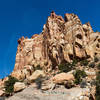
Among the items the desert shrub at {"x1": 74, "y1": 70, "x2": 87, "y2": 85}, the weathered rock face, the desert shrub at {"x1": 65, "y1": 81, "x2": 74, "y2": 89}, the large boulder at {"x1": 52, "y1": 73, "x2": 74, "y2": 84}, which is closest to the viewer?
the desert shrub at {"x1": 65, "y1": 81, "x2": 74, "y2": 89}

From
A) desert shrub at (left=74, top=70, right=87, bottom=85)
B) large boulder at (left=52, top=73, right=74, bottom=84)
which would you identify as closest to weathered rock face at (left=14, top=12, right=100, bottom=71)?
desert shrub at (left=74, top=70, right=87, bottom=85)

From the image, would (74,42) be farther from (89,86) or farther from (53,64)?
(89,86)

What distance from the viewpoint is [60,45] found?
37812mm

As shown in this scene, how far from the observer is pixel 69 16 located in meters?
47.6

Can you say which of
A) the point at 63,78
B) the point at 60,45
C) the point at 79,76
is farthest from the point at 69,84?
the point at 60,45

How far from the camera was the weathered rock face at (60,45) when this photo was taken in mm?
34312

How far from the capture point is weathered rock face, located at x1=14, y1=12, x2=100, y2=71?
113ft

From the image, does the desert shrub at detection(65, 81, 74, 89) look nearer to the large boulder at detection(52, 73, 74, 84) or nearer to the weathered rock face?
the large boulder at detection(52, 73, 74, 84)

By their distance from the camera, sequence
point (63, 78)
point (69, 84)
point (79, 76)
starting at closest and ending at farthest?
point (69, 84) → point (79, 76) → point (63, 78)

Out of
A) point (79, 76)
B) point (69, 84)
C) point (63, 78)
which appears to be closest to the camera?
point (69, 84)

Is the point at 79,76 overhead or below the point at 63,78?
overhead

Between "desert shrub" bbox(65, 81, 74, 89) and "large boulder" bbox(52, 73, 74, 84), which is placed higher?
"large boulder" bbox(52, 73, 74, 84)

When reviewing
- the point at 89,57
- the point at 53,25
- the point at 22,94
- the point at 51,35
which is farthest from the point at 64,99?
the point at 53,25

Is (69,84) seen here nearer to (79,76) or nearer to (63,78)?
(63,78)
